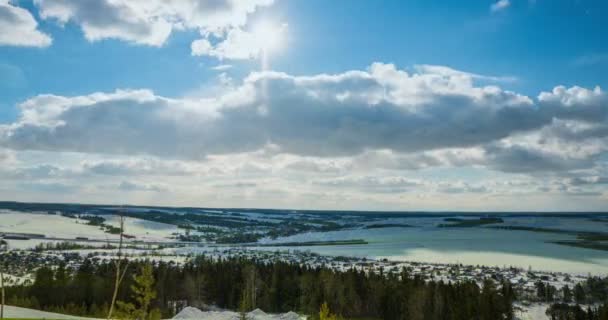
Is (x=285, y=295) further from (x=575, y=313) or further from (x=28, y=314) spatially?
(x=575, y=313)

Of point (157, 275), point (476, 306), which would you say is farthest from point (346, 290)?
point (157, 275)

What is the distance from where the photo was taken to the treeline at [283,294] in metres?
69.1

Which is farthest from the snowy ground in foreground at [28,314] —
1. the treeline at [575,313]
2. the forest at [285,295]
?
the treeline at [575,313]

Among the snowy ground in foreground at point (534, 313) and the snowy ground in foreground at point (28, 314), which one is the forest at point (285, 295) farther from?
the snowy ground in foreground at point (28, 314)

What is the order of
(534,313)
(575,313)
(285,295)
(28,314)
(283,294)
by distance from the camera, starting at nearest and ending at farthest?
(28,314) → (575,313) → (285,295) → (283,294) → (534,313)

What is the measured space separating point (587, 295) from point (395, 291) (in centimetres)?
5624

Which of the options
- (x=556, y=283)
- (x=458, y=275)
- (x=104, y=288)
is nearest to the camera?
(x=104, y=288)

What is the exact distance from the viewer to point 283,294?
277 feet

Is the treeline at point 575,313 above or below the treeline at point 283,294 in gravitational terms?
below

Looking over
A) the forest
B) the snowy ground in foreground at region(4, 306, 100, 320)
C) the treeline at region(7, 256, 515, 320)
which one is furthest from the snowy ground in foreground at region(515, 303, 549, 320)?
the snowy ground in foreground at region(4, 306, 100, 320)

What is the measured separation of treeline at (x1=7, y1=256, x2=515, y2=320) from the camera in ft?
227

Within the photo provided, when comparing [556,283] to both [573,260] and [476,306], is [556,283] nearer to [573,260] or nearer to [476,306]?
[573,260]

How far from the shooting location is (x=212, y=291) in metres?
85.4

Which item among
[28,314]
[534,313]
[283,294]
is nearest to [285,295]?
[283,294]
